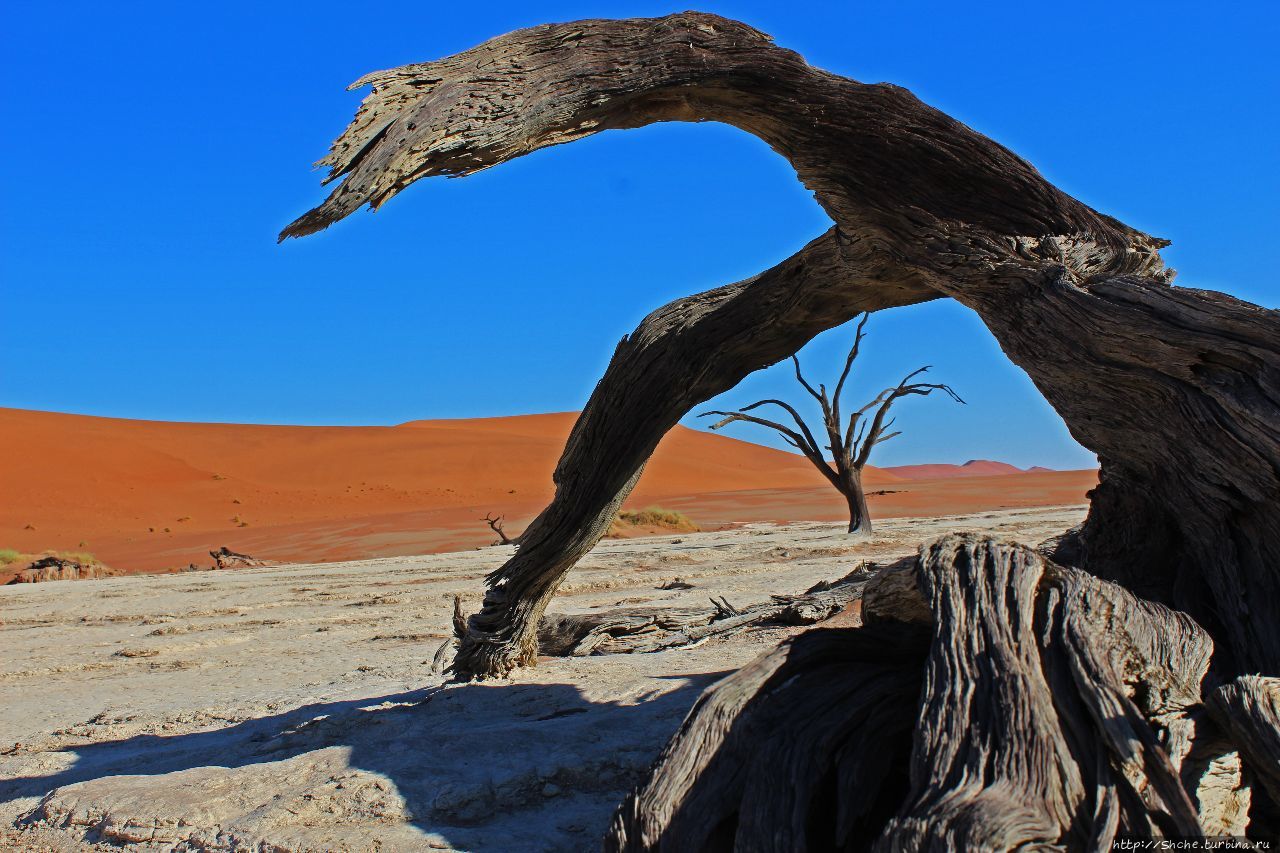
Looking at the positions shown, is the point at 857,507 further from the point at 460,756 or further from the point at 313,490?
the point at 313,490

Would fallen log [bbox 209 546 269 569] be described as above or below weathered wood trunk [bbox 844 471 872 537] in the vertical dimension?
below

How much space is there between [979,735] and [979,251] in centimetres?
158

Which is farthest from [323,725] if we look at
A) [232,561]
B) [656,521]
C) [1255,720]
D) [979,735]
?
[656,521]

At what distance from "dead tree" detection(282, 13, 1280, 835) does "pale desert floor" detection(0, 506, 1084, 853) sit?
83 cm

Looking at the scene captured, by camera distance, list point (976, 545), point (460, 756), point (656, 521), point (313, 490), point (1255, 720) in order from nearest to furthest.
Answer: point (1255, 720), point (976, 545), point (460, 756), point (656, 521), point (313, 490)

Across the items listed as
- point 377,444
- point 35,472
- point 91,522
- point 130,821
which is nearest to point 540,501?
point 91,522

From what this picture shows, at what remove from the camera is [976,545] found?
2.38 metres

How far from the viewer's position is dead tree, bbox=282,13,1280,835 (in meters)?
1.93

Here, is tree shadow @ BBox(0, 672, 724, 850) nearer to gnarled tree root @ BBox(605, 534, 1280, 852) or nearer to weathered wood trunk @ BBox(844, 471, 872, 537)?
gnarled tree root @ BBox(605, 534, 1280, 852)

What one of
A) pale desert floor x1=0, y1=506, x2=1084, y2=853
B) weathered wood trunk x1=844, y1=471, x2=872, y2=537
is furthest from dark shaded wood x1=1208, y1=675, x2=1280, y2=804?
weathered wood trunk x1=844, y1=471, x2=872, y2=537

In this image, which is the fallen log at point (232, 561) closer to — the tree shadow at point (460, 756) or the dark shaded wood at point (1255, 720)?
the tree shadow at point (460, 756)

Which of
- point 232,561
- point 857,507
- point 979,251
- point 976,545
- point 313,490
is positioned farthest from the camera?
point 313,490

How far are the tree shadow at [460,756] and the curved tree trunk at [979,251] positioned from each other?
5.41 feet

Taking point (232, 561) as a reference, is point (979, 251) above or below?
above
